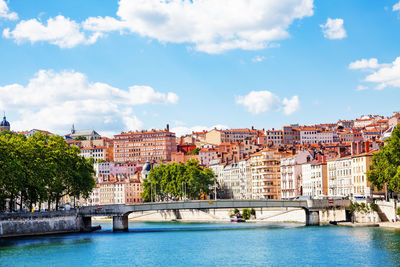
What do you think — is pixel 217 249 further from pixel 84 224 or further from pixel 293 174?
pixel 293 174

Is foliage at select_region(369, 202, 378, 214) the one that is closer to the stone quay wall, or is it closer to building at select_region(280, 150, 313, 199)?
the stone quay wall

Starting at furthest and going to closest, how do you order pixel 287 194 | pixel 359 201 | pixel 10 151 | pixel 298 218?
pixel 287 194, pixel 298 218, pixel 359 201, pixel 10 151

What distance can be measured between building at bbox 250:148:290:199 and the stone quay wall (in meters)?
67.7

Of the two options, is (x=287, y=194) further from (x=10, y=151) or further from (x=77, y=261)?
(x=77, y=261)

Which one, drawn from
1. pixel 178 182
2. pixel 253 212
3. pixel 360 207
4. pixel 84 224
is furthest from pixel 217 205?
pixel 178 182

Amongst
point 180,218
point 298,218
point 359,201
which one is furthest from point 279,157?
point 359,201

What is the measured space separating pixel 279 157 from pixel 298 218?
48.1m

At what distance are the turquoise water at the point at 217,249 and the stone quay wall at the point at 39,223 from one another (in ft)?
7.50

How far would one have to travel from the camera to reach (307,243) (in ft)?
229

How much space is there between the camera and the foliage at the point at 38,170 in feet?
256

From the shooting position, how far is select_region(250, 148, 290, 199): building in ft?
505

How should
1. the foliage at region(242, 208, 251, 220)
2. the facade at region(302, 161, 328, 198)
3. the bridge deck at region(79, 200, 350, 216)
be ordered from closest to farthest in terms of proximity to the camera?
the bridge deck at region(79, 200, 350, 216) → the foliage at region(242, 208, 251, 220) → the facade at region(302, 161, 328, 198)

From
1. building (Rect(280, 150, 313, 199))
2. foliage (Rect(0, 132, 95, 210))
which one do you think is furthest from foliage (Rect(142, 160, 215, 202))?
foliage (Rect(0, 132, 95, 210))

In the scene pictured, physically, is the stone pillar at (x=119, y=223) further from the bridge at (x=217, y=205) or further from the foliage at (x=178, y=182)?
the foliage at (x=178, y=182)
